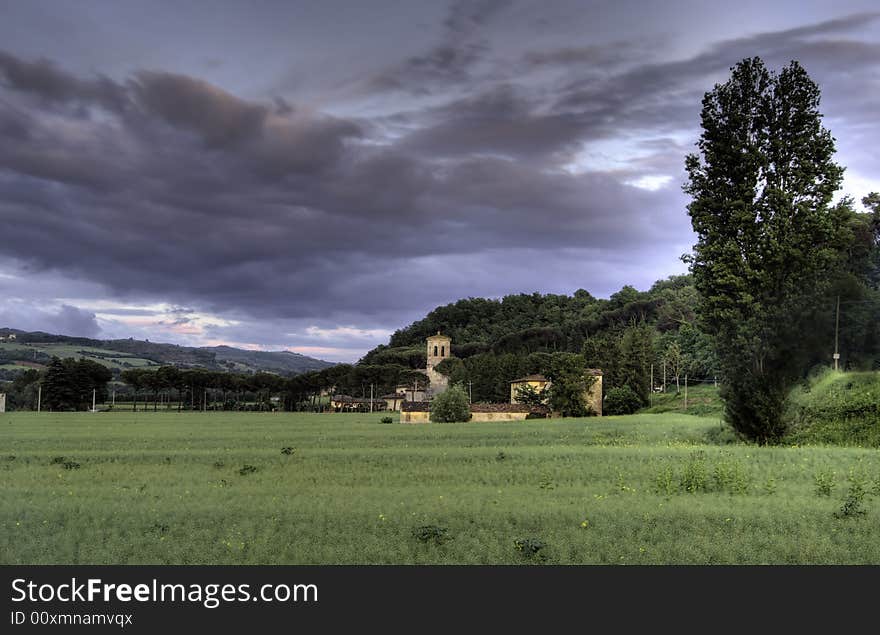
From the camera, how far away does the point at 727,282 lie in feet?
136

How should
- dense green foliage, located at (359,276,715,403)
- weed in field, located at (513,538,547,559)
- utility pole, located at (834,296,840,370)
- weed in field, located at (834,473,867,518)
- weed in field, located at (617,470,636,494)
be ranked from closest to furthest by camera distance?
weed in field, located at (513,538,547,559) < weed in field, located at (834,473,867,518) < weed in field, located at (617,470,636,494) < utility pole, located at (834,296,840,370) < dense green foliage, located at (359,276,715,403)

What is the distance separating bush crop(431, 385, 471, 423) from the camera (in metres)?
79.8

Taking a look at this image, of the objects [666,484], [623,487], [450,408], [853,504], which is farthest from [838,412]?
[450,408]

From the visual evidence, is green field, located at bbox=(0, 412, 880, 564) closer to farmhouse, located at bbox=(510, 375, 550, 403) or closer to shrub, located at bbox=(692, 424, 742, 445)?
shrub, located at bbox=(692, 424, 742, 445)

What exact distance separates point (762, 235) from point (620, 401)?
5205 cm

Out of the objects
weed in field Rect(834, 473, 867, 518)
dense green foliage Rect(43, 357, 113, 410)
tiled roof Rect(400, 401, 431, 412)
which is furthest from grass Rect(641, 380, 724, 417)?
dense green foliage Rect(43, 357, 113, 410)

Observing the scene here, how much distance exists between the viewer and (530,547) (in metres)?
15.9

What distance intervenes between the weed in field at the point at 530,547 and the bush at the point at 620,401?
255 feet

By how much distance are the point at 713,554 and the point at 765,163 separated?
33693mm

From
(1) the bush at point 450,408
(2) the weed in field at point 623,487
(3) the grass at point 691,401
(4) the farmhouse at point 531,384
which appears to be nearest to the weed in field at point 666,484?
(2) the weed in field at point 623,487

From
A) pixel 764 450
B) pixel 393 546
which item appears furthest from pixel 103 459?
pixel 764 450

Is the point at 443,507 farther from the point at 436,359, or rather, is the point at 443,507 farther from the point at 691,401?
the point at 436,359

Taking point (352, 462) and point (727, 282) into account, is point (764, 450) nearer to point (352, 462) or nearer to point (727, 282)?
point (727, 282)

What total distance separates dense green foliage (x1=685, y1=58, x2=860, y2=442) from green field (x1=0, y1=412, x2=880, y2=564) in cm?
571
